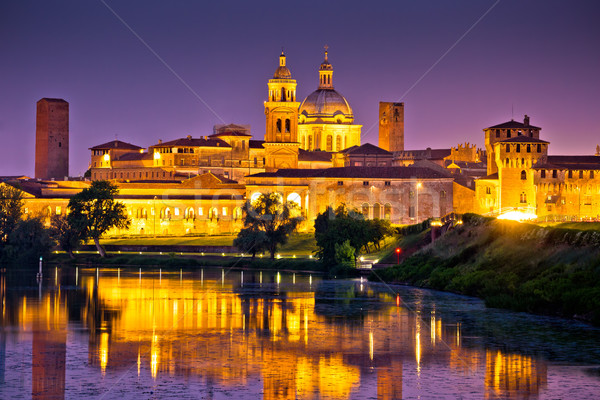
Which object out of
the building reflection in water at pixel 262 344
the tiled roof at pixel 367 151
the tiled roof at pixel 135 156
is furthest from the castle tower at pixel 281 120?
the building reflection in water at pixel 262 344

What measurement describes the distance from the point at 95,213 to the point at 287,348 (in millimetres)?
53647

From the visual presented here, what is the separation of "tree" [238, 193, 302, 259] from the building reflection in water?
25.3 m

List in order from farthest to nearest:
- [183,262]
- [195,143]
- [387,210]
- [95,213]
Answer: [195,143] → [387,210] → [95,213] → [183,262]

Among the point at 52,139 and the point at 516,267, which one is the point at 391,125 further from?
the point at 516,267

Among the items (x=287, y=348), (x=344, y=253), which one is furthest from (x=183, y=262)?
(x=287, y=348)

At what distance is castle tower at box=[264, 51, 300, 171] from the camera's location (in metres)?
104

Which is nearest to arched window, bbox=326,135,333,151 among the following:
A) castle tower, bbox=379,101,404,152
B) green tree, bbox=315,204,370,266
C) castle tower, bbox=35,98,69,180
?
castle tower, bbox=379,101,404,152

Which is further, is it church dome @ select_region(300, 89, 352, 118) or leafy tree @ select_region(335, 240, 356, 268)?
church dome @ select_region(300, 89, 352, 118)

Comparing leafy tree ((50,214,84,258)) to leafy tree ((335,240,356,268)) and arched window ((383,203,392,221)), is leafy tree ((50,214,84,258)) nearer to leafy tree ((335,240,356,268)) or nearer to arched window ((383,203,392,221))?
leafy tree ((335,240,356,268))

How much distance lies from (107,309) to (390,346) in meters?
13.6

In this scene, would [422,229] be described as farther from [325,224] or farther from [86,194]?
[86,194]

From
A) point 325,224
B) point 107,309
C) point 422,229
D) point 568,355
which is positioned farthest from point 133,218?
point 568,355

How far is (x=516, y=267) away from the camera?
40094 millimetres

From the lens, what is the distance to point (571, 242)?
3759 centimetres
